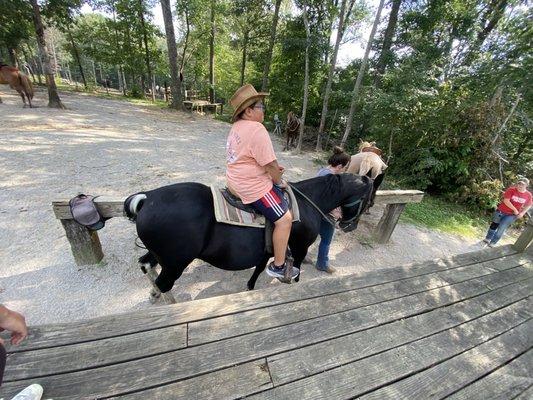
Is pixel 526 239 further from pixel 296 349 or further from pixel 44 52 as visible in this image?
pixel 44 52

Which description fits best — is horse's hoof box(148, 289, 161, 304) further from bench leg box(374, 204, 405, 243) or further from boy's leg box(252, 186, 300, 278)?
bench leg box(374, 204, 405, 243)

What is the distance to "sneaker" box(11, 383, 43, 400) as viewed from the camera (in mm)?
1222

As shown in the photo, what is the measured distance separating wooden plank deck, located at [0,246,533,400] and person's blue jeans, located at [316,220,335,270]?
128 cm

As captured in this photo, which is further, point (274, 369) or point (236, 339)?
point (236, 339)

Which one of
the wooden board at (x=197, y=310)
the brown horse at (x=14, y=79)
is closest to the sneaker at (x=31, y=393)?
the wooden board at (x=197, y=310)

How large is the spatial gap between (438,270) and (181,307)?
266 cm

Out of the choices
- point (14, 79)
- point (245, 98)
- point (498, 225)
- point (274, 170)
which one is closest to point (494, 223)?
point (498, 225)

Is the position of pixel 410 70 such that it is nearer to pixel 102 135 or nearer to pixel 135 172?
pixel 135 172

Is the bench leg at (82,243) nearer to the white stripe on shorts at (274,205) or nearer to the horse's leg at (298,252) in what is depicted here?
the white stripe on shorts at (274,205)

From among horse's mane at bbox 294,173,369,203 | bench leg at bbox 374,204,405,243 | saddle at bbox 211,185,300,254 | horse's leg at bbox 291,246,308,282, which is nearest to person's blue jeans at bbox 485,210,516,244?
bench leg at bbox 374,204,405,243

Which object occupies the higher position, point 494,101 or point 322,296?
point 494,101

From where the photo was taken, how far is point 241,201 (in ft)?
8.26

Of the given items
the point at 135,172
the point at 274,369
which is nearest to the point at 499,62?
the point at 274,369

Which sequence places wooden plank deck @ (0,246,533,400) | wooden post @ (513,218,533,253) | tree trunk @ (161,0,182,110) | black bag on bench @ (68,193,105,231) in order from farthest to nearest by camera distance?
tree trunk @ (161,0,182,110), wooden post @ (513,218,533,253), black bag on bench @ (68,193,105,231), wooden plank deck @ (0,246,533,400)
